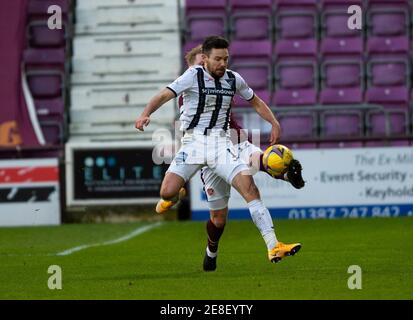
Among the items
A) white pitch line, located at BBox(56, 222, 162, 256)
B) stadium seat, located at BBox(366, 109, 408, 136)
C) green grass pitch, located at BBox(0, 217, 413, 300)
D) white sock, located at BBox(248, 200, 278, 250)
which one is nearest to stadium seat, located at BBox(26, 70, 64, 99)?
green grass pitch, located at BBox(0, 217, 413, 300)

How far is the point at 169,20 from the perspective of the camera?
2164 centimetres

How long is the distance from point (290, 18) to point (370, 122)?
2.54 meters

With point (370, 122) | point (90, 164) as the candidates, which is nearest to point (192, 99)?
point (90, 164)

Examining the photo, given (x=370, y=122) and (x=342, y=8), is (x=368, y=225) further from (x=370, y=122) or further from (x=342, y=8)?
(x=342, y=8)

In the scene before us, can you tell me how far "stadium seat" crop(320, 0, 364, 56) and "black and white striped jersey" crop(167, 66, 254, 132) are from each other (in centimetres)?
1064

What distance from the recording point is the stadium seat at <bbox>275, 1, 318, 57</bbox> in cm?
2095

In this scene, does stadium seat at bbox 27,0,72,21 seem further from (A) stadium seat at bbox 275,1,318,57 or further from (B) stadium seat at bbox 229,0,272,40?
(A) stadium seat at bbox 275,1,318,57

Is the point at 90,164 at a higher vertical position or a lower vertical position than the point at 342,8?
lower

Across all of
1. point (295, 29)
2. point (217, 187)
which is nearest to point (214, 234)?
point (217, 187)

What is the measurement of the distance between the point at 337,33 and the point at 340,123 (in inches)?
79.2

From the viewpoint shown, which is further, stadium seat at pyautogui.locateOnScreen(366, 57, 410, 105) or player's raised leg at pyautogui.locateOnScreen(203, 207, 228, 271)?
stadium seat at pyautogui.locateOnScreen(366, 57, 410, 105)

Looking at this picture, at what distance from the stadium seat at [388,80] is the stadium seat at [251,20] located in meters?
1.97

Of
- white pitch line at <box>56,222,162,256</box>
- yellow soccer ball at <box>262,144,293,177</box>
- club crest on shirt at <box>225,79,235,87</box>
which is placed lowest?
white pitch line at <box>56,222,162,256</box>

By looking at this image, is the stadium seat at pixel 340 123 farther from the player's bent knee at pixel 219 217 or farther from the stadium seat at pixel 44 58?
the player's bent knee at pixel 219 217
